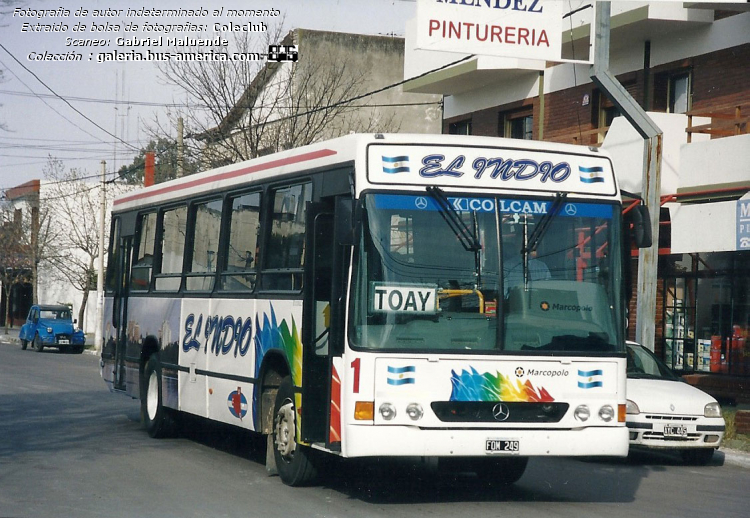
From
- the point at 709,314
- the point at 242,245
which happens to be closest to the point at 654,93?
the point at 709,314

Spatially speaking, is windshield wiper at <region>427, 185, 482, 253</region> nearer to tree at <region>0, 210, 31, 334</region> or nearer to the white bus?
the white bus

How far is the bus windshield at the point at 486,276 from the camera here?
9.47 metres

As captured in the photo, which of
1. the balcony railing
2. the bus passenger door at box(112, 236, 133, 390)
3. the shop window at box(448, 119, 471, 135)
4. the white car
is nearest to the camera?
the white car

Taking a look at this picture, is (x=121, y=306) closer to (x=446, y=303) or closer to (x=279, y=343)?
(x=279, y=343)

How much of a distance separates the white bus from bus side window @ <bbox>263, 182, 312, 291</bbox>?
28 mm

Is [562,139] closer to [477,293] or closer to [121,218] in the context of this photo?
[121,218]

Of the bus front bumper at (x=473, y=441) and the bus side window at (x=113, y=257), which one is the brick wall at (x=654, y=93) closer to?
the bus side window at (x=113, y=257)

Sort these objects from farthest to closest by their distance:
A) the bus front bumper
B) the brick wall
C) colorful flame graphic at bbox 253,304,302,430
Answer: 1. the brick wall
2. colorful flame graphic at bbox 253,304,302,430
3. the bus front bumper

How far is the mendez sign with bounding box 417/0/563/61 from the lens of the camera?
17703 mm

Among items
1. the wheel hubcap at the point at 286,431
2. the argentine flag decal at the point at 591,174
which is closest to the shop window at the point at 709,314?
the argentine flag decal at the point at 591,174

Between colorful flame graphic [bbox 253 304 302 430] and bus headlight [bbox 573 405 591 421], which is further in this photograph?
colorful flame graphic [bbox 253 304 302 430]

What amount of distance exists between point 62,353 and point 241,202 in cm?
3196

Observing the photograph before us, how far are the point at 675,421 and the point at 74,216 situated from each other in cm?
5418

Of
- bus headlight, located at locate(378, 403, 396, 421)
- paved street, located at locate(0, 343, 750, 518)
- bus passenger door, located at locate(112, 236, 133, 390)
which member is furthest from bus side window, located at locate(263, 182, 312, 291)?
bus passenger door, located at locate(112, 236, 133, 390)
